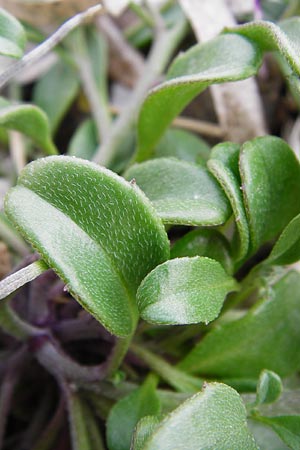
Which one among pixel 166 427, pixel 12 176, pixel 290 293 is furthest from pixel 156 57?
pixel 166 427

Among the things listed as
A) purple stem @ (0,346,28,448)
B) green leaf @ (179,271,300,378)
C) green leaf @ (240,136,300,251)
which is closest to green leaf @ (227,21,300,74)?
green leaf @ (240,136,300,251)

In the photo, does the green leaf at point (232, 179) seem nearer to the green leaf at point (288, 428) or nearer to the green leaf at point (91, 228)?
the green leaf at point (91, 228)

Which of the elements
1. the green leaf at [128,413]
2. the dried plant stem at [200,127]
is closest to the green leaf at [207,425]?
the green leaf at [128,413]

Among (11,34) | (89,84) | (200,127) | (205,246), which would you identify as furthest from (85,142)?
(205,246)

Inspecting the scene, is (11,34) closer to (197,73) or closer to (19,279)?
(197,73)

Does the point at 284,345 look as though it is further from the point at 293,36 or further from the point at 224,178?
the point at 293,36

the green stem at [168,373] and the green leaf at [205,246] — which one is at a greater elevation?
the green leaf at [205,246]
